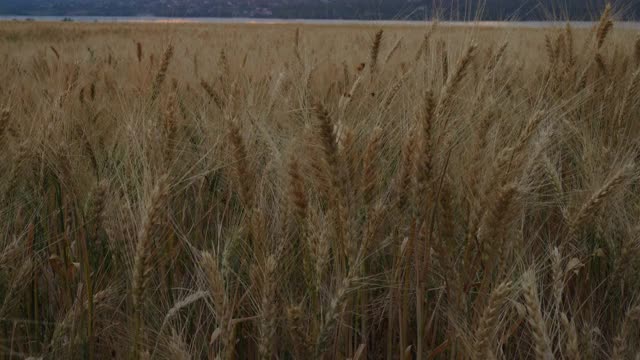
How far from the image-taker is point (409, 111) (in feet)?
4.99

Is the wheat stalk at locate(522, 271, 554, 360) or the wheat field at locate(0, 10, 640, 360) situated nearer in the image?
the wheat stalk at locate(522, 271, 554, 360)

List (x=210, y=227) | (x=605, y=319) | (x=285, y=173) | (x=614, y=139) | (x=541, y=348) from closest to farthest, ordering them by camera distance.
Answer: (x=541, y=348), (x=285, y=173), (x=605, y=319), (x=210, y=227), (x=614, y=139)

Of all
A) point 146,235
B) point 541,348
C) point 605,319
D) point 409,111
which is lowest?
point 605,319

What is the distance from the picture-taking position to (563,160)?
2.12 meters

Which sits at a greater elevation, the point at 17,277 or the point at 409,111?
the point at 409,111

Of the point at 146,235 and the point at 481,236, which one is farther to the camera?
the point at 481,236

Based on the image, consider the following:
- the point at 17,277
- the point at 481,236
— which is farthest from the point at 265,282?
the point at 17,277

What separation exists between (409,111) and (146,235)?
89 centimetres

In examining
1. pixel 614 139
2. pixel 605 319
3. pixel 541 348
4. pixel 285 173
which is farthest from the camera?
pixel 614 139

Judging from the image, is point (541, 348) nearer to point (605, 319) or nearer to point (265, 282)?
point (265, 282)

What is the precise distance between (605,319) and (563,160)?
2.87ft

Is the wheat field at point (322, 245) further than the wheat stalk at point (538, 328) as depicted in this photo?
Yes

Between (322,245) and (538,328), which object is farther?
(322,245)

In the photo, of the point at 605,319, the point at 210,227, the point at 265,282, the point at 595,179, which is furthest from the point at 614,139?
the point at 265,282
